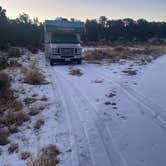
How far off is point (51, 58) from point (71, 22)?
11.7ft

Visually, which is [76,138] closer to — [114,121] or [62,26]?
[114,121]

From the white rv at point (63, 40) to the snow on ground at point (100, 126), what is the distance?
29.9 feet

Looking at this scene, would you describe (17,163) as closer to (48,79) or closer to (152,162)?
(152,162)

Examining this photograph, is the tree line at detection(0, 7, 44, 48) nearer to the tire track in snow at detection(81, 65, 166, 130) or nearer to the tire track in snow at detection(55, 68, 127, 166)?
the tire track in snow at detection(81, 65, 166, 130)

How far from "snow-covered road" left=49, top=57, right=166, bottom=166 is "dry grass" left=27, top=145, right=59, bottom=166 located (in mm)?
387

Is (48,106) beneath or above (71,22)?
beneath

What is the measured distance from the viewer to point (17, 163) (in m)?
6.87

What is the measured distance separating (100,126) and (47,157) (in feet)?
7.97

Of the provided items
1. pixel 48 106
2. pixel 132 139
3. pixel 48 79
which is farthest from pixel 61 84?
pixel 132 139

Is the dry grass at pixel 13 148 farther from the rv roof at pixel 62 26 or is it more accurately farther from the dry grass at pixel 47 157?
the rv roof at pixel 62 26

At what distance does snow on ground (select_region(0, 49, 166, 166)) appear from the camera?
22.9 feet

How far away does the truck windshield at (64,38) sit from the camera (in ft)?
79.1

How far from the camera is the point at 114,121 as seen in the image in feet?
30.5

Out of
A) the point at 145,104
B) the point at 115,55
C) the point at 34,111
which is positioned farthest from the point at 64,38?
the point at 34,111
